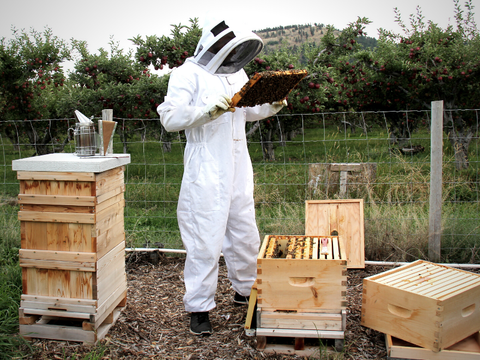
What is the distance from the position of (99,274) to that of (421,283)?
6.62 ft

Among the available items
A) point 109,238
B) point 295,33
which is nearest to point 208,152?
point 109,238

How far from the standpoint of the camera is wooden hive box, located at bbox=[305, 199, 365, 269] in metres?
3.94

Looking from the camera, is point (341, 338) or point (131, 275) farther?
point (131, 275)

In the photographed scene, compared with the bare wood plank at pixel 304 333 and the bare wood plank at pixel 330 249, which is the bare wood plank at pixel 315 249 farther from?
the bare wood plank at pixel 304 333

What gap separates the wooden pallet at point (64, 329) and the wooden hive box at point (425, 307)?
1705 mm

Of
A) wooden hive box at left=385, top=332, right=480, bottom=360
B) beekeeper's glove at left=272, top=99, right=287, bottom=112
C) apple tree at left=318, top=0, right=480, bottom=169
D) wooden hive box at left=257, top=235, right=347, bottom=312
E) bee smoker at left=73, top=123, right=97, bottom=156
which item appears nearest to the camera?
wooden hive box at left=385, top=332, right=480, bottom=360

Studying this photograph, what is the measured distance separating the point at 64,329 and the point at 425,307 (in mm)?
2180

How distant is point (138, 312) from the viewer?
3174mm

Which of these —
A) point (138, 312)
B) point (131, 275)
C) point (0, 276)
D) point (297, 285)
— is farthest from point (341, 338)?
point (0, 276)

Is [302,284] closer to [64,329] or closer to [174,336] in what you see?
[174,336]

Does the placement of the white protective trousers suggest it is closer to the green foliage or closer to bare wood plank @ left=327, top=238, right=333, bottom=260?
bare wood plank @ left=327, top=238, right=333, bottom=260

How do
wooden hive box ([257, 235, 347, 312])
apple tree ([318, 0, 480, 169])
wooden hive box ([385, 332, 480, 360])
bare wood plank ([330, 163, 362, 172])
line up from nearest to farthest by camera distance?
wooden hive box ([385, 332, 480, 360])
wooden hive box ([257, 235, 347, 312])
bare wood plank ([330, 163, 362, 172])
apple tree ([318, 0, 480, 169])

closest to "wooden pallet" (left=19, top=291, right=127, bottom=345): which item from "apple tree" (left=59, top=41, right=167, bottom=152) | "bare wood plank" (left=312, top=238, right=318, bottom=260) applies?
"bare wood plank" (left=312, top=238, right=318, bottom=260)

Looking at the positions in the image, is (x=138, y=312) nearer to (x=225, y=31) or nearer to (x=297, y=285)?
(x=297, y=285)
